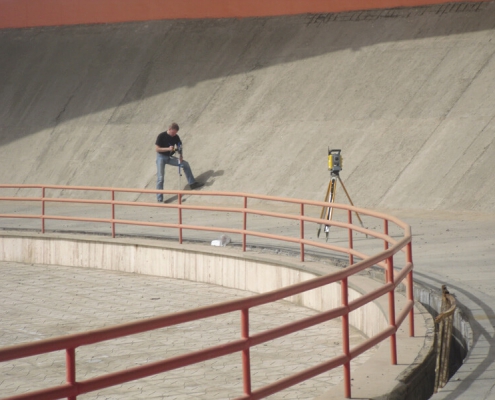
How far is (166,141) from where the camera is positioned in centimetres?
2178

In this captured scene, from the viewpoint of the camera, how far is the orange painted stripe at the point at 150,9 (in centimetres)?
2532

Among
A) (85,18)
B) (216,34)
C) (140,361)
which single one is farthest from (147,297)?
(85,18)

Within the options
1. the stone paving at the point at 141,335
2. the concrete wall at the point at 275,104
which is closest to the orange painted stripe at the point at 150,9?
the concrete wall at the point at 275,104

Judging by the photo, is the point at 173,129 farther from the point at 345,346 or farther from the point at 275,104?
the point at 345,346

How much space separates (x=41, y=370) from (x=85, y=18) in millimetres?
23127

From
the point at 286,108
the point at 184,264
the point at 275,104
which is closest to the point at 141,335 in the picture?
the point at 184,264

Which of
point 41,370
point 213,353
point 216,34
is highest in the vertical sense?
point 216,34

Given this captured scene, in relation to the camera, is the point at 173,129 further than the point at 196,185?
No

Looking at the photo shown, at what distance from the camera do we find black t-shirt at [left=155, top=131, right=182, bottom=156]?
2172cm

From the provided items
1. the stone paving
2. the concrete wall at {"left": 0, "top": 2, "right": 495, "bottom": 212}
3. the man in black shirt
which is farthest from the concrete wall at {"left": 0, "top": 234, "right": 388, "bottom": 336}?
the concrete wall at {"left": 0, "top": 2, "right": 495, "bottom": 212}

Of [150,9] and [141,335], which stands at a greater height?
[150,9]

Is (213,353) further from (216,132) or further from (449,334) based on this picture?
(216,132)

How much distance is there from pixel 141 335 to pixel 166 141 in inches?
456

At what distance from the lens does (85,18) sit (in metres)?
30.8
